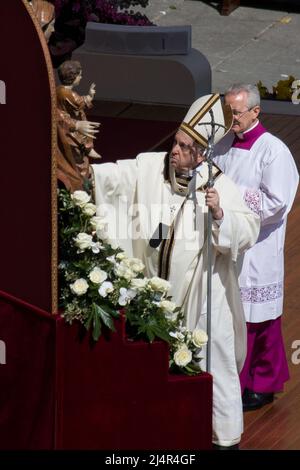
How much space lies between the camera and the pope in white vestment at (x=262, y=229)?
834cm

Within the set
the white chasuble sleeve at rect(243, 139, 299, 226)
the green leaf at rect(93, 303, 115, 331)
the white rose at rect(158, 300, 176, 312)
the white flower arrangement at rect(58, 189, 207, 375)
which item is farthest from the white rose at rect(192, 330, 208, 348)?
the white chasuble sleeve at rect(243, 139, 299, 226)

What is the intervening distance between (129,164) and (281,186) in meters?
0.89

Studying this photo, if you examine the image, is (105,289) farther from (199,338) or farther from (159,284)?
(199,338)

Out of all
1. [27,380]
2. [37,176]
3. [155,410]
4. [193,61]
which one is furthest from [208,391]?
[193,61]

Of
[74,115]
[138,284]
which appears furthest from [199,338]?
[74,115]

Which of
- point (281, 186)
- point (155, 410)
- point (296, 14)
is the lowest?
point (296, 14)

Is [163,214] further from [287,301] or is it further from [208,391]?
[287,301]

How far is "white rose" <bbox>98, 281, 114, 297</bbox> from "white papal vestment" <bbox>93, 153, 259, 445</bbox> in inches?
24.2

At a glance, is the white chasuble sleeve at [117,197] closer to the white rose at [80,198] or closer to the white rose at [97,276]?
the white rose at [80,198]

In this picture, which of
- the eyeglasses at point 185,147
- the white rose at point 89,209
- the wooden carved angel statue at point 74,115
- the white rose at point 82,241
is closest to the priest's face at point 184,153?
the eyeglasses at point 185,147

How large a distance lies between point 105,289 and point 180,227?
755mm

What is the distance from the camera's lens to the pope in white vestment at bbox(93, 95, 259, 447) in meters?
7.86

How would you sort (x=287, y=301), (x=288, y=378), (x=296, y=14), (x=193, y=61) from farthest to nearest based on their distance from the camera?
(x=296, y=14), (x=193, y=61), (x=287, y=301), (x=288, y=378)

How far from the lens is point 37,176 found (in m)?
7.06
